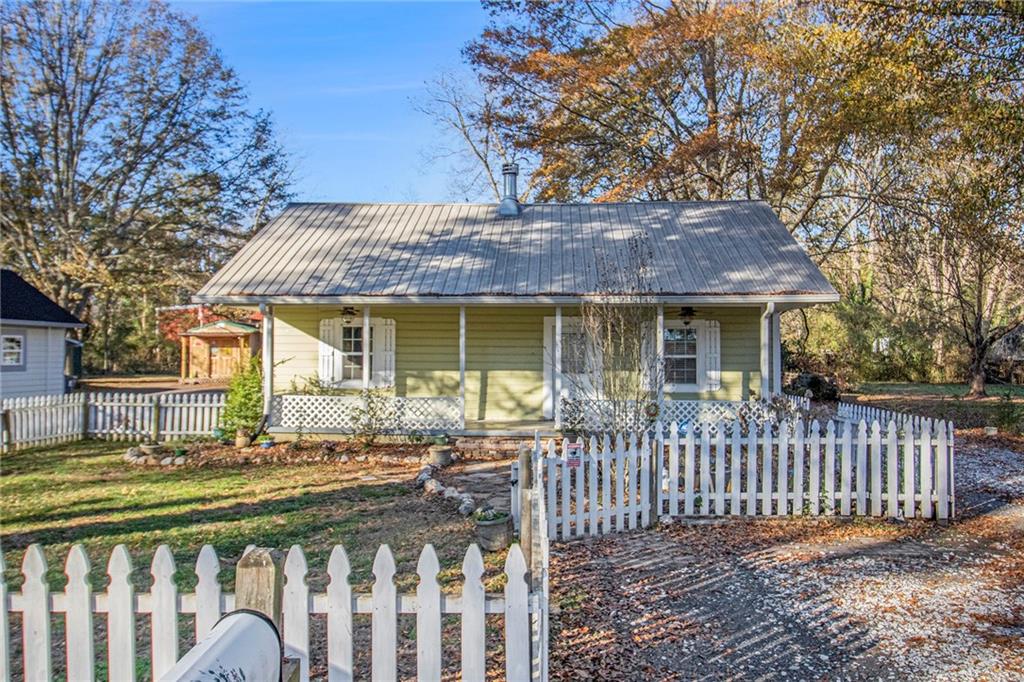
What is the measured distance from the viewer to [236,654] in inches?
67.7

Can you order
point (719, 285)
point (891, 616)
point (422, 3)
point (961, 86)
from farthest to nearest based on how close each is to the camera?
point (422, 3) < point (719, 285) < point (961, 86) < point (891, 616)

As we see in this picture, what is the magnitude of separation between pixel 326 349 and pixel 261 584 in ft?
37.7

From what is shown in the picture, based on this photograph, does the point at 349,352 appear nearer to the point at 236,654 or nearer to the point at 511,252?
the point at 511,252

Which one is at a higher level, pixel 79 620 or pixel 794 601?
pixel 79 620

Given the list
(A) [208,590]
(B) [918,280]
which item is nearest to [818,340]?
(B) [918,280]

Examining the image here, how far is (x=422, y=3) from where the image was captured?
13.1 m

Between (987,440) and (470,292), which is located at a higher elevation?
(470,292)

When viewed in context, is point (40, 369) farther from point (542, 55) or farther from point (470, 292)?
point (542, 55)

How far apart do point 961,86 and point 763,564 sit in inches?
370


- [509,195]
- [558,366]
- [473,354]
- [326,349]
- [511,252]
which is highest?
[509,195]

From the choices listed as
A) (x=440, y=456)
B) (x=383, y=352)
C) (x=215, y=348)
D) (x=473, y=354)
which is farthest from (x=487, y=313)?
(x=215, y=348)

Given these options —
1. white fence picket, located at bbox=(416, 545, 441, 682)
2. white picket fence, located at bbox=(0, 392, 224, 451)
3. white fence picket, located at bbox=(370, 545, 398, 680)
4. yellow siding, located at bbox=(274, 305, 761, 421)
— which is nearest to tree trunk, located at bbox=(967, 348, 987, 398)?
yellow siding, located at bbox=(274, 305, 761, 421)

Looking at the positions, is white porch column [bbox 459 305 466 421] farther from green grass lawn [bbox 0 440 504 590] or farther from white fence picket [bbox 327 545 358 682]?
white fence picket [bbox 327 545 358 682]

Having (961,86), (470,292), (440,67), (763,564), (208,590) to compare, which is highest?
(440,67)
